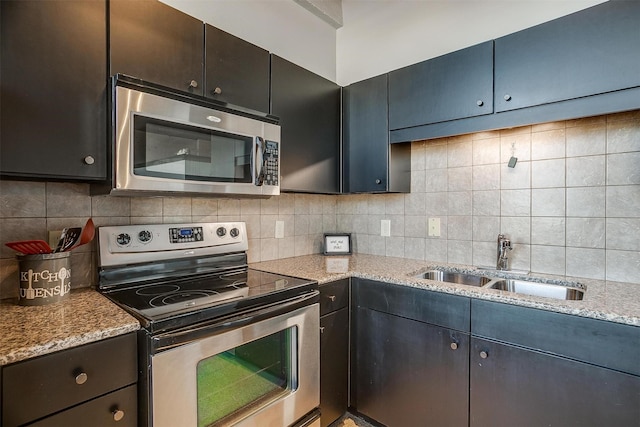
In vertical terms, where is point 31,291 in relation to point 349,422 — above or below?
above

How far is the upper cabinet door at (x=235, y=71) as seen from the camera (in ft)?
5.00

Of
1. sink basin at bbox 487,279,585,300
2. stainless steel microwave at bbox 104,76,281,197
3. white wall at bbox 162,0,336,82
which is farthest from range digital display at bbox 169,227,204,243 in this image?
sink basin at bbox 487,279,585,300

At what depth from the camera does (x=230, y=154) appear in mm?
1504

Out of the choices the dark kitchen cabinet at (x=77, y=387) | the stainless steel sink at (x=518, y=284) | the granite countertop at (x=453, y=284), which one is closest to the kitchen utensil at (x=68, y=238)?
the dark kitchen cabinet at (x=77, y=387)

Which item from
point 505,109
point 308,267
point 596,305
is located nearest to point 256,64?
point 308,267

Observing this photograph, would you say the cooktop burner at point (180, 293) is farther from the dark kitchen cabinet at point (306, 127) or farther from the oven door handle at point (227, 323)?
the dark kitchen cabinet at point (306, 127)

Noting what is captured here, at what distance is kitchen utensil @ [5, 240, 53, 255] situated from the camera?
3.62 feet

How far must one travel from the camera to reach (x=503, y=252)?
1.83 metres

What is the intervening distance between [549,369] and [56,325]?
1.69 metres

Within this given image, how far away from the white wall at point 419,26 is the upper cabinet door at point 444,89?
0.40 meters

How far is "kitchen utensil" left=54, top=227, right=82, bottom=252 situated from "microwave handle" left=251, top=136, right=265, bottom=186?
2.45 ft

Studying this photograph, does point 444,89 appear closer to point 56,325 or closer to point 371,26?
point 371,26

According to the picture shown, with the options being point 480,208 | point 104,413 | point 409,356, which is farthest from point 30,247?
point 480,208

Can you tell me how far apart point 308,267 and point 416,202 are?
0.88m
